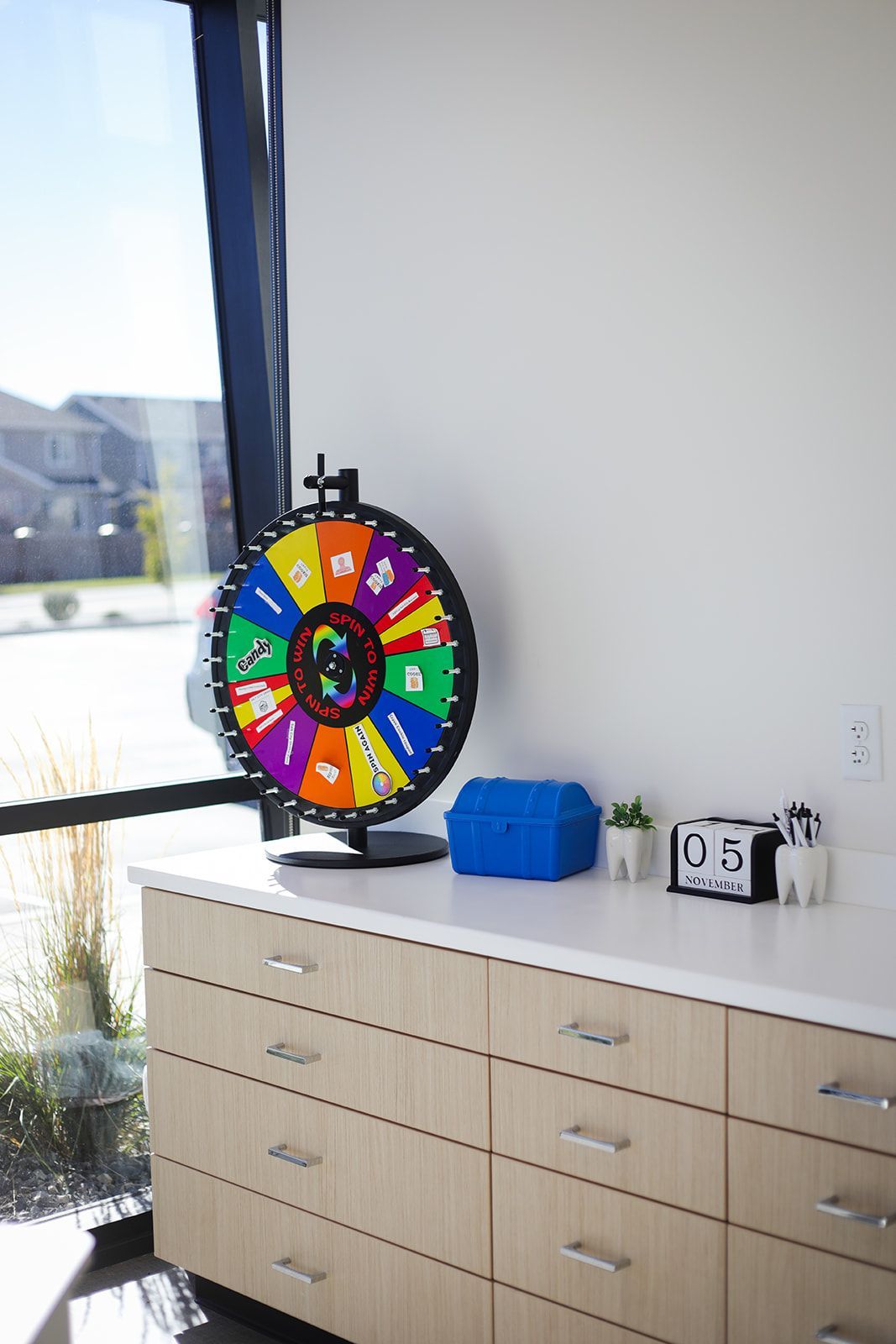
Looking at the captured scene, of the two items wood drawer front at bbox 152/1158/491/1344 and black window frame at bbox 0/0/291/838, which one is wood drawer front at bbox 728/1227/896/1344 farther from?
black window frame at bbox 0/0/291/838

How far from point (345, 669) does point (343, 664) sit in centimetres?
1

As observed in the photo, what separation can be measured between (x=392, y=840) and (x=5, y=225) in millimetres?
1489

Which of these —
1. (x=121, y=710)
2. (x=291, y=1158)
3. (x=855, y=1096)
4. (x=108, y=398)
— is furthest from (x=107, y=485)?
(x=855, y=1096)

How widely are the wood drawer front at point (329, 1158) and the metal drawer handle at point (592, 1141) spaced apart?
0.17 m

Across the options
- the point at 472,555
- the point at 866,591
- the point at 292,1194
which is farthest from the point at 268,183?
the point at 292,1194

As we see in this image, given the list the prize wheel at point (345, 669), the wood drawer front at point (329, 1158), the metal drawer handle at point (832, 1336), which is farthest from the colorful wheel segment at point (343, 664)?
the metal drawer handle at point (832, 1336)

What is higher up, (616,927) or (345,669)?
(345,669)

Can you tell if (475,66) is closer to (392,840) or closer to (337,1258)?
(392,840)

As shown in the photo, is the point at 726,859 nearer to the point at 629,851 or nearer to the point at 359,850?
the point at 629,851

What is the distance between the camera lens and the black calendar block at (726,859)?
1.93 meters

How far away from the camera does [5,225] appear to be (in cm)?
252

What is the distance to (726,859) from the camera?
1.96 m

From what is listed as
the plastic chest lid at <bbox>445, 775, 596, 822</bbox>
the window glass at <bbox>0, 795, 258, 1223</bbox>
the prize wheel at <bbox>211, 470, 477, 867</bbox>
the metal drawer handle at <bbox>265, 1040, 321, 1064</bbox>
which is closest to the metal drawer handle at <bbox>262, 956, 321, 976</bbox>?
the metal drawer handle at <bbox>265, 1040, 321, 1064</bbox>

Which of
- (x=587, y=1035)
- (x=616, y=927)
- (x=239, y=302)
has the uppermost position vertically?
(x=239, y=302)
